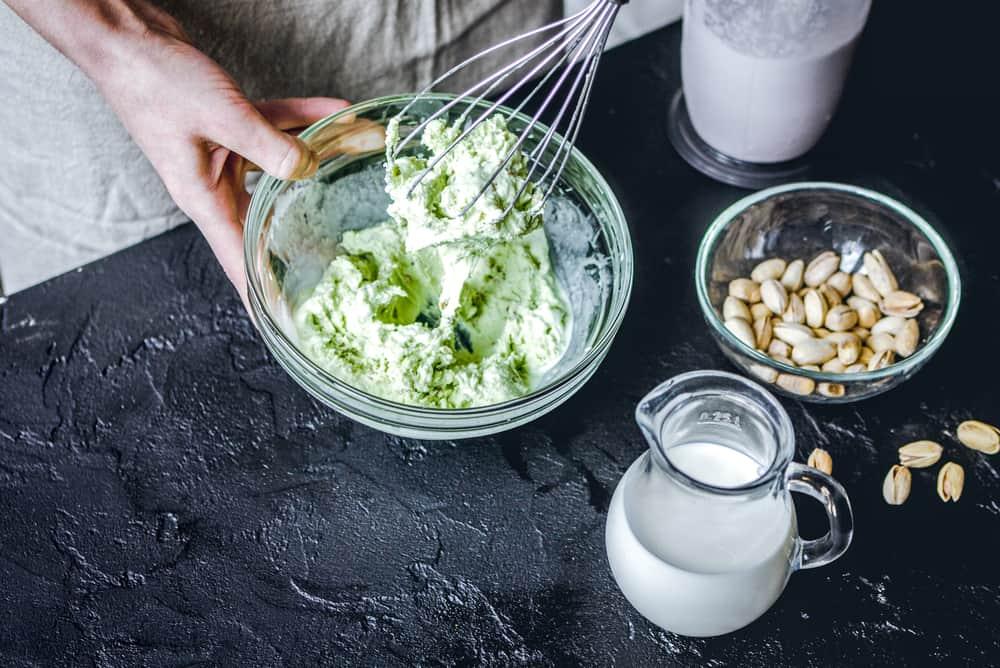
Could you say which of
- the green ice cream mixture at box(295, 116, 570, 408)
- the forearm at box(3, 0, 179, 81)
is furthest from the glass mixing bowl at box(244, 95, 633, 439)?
the forearm at box(3, 0, 179, 81)

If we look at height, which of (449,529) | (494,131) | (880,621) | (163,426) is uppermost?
(494,131)

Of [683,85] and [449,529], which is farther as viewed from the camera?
[683,85]

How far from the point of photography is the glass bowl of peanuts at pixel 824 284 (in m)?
1.12

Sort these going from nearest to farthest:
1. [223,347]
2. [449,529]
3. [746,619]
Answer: [746,619] < [449,529] < [223,347]

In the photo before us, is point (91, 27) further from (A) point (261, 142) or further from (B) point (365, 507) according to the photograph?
(B) point (365, 507)

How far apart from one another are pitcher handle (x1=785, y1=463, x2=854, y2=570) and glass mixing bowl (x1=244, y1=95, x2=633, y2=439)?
0.22m

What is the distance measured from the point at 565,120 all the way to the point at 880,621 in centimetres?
68

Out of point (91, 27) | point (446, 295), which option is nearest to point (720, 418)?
point (446, 295)

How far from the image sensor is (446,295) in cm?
106

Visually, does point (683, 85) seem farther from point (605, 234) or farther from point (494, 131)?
point (494, 131)

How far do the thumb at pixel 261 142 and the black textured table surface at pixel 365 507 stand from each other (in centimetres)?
22

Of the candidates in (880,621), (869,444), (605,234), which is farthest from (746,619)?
(605,234)

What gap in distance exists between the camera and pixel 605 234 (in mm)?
1141

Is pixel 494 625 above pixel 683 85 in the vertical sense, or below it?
below
